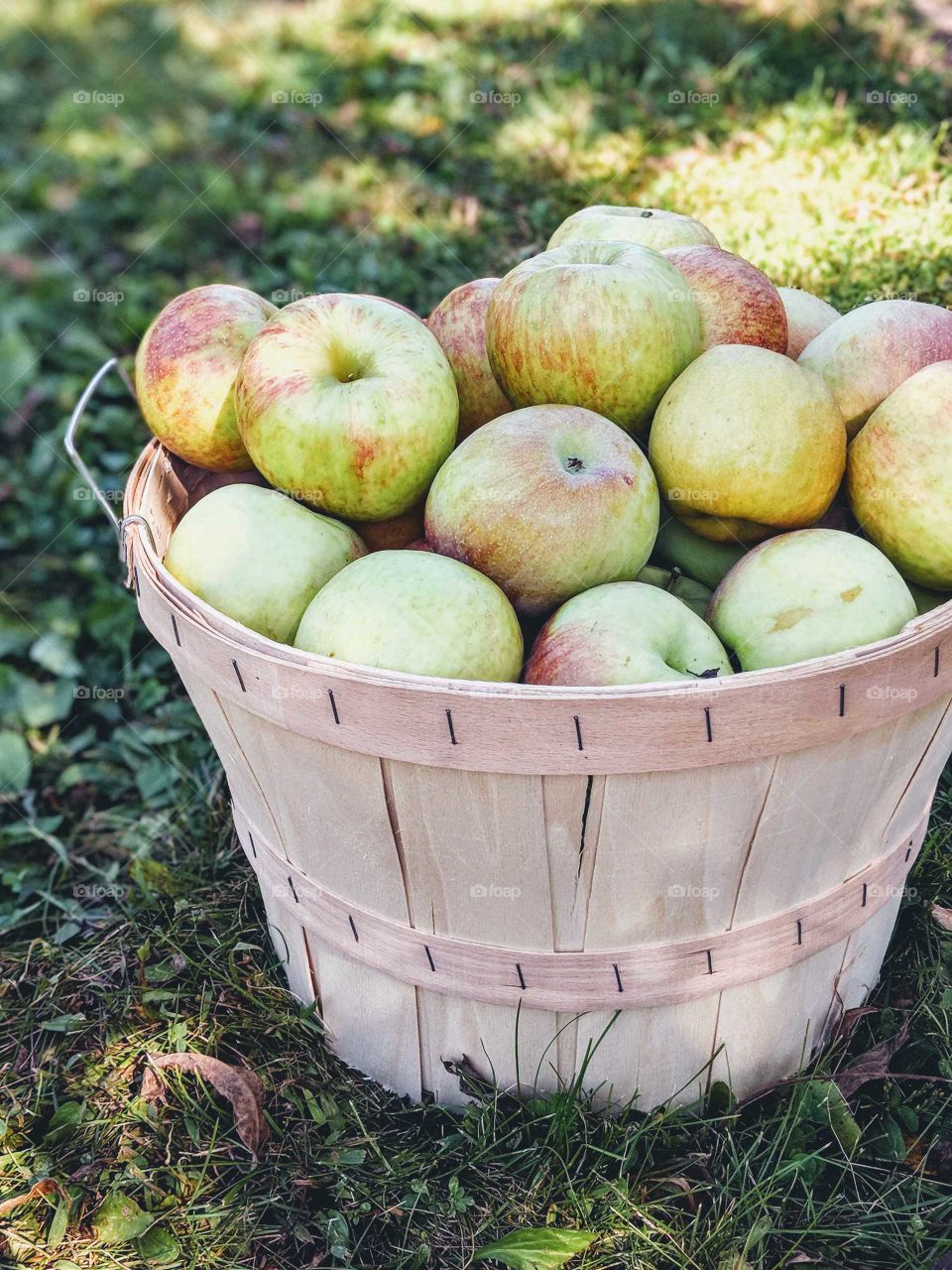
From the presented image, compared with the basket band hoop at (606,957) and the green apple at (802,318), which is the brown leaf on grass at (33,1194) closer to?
the basket band hoop at (606,957)

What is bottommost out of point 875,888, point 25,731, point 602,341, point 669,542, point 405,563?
point 25,731

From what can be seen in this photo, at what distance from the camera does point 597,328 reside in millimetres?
1974

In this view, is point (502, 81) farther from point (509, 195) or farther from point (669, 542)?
point (669, 542)

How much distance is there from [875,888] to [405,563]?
1.04 metres

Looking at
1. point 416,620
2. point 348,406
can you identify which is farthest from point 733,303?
point 416,620

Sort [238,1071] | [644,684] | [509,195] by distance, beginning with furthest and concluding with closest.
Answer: [509,195], [238,1071], [644,684]

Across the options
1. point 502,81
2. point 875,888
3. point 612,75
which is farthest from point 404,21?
point 875,888

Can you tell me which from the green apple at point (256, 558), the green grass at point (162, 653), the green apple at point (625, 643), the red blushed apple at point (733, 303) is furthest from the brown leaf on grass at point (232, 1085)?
the red blushed apple at point (733, 303)

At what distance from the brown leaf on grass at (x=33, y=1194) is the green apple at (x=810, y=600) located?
61.9 inches

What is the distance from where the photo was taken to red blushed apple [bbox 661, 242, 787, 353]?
212cm

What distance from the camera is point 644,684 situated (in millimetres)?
1531

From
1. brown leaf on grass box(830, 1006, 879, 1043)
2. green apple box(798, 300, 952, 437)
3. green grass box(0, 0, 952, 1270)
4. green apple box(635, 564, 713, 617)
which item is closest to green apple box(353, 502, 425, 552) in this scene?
green apple box(635, 564, 713, 617)

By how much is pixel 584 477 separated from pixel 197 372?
0.85m

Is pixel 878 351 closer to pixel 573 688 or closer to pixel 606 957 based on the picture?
pixel 573 688
